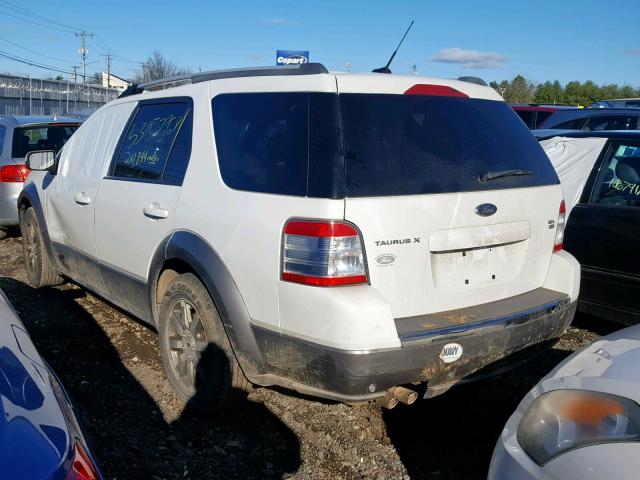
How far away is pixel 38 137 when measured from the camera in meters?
8.44

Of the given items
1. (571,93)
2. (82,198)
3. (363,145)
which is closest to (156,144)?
(82,198)

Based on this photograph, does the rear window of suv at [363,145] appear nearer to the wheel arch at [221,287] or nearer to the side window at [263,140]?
the side window at [263,140]

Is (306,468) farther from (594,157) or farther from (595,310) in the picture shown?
(594,157)

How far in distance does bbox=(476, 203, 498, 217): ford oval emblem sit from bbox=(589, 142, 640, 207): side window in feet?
6.92

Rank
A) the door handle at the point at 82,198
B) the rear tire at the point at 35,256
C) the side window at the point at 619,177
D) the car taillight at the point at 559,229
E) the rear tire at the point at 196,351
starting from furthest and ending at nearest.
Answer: the rear tire at the point at 35,256, the side window at the point at 619,177, the door handle at the point at 82,198, the car taillight at the point at 559,229, the rear tire at the point at 196,351

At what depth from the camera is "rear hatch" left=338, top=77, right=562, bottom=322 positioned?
288 centimetres

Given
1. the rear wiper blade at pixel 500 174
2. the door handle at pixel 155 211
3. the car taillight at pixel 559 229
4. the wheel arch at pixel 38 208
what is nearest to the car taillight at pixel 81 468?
the door handle at pixel 155 211

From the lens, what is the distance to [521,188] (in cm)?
337

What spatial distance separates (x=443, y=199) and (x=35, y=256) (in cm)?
443

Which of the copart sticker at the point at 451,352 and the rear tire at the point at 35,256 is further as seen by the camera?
the rear tire at the point at 35,256

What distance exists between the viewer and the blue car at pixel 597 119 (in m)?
10.0

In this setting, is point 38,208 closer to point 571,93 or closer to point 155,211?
point 155,211

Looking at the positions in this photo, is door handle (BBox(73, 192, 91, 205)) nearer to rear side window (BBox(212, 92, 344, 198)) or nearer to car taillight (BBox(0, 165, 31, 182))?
rear side window (BBox(212, 92, 344, 198))

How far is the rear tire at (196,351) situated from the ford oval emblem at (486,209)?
57.0 inches
